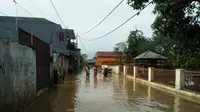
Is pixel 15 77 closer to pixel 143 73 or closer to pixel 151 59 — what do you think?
pixel 143 73

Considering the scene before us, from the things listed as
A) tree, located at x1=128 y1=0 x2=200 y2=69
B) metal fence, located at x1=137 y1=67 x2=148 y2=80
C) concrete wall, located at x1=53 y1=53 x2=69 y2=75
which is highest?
tree, located at x1=128 y1=0 x2=200 y2=69

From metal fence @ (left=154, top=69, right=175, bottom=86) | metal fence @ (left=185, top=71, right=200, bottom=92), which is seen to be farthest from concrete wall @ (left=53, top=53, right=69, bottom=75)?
metal fence @ (left=185, top=71, right=200, bottom=92)

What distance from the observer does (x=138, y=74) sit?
37281 millimetres

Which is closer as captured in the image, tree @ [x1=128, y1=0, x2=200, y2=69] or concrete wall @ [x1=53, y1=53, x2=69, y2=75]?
tree @ [x1=128, y1=0, x2=200, y2=69]

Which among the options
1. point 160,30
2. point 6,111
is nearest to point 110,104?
point 160,30

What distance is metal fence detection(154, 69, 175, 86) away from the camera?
23.8 meters

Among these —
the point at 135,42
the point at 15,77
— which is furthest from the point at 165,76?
the point at 135,42

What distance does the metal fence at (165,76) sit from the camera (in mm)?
23812

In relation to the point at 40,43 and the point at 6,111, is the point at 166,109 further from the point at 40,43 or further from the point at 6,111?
the point at 40,43

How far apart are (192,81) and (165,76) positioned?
555 cm

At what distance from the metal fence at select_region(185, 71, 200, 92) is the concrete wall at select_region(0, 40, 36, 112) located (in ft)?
29.3

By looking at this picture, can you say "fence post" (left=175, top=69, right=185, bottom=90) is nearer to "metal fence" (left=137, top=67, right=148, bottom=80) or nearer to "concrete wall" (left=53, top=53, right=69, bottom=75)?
"metal fence" (left=137, top=67, right=148, bottom=80)

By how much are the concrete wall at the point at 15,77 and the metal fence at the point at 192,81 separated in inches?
352

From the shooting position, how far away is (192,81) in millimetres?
19922
